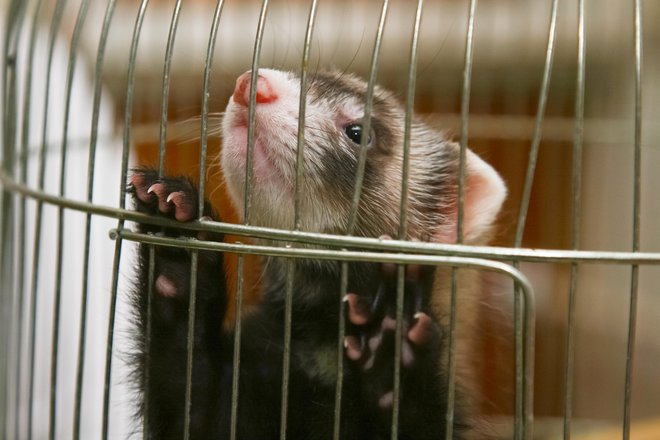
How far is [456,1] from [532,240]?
76cm

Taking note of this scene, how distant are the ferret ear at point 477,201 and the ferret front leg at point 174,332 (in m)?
0.40

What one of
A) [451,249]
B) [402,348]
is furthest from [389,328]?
[451,249]

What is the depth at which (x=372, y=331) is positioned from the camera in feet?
3.21

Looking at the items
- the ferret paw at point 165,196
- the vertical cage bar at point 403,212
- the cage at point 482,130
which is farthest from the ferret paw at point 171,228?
the cage at point 482,130

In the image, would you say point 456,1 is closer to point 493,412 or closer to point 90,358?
point 493,412

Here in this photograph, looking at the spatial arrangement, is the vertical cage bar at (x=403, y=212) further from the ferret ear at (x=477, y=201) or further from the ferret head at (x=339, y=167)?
the ferret ear at (x=477, y=201)

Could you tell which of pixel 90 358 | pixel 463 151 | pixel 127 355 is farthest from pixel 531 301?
pixel 90 358

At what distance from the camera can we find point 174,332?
1090 mm

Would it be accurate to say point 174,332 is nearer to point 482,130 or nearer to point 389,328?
point 389,328

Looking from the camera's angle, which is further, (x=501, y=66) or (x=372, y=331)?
(x=501, y=66)

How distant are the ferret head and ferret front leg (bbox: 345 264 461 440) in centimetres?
19

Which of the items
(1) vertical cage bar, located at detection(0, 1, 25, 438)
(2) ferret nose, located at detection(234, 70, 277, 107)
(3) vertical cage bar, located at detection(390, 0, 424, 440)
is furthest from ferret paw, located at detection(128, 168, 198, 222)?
(1) vertical cage bar, located at detection(0, 1, 25, 438)

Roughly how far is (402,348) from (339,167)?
306 millimetres

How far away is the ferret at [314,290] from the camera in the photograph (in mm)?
979
